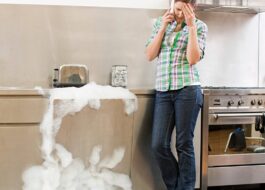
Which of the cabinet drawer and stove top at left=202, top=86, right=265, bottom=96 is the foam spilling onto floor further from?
stove top at left=202, top=86, right=265, bottom=96

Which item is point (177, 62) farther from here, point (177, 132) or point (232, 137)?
point (232, 137)

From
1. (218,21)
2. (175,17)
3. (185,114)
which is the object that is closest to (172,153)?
(185,114)

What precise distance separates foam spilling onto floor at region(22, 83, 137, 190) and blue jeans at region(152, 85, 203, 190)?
0.70 feet

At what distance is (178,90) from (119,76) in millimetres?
702

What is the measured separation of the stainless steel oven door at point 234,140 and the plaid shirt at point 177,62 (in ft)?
1.56

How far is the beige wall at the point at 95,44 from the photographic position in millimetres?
2730

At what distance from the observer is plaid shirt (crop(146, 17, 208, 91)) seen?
220 centimetres

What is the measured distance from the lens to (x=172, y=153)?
7.64 feet

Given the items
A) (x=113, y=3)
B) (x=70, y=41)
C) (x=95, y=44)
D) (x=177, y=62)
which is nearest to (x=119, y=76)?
(x=95, y=44)

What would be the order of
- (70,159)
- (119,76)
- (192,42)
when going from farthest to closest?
1. (119,76)
2. (70,159)
3. (192,42)

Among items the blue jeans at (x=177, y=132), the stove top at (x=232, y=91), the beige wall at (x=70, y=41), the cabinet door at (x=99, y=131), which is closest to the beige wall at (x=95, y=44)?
the beige wall at (x=70, y=41)

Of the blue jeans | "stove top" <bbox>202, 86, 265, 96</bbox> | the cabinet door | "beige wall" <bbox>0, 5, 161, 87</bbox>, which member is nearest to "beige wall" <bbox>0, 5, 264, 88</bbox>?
"beige wall" <bbox>0, 5, 161, 87</bbox>

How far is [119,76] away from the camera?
9.17ft

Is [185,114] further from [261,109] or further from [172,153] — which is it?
[261,109]
